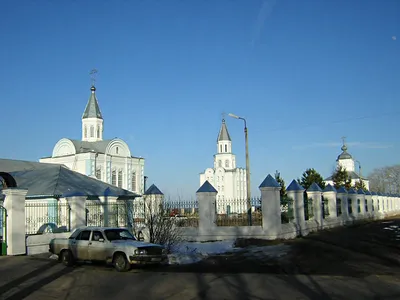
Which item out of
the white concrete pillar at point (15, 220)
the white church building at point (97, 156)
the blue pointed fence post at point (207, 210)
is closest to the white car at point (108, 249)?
the white concrete pillar at point (15, 220)

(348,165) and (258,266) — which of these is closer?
(258,266)

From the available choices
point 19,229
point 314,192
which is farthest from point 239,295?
point 314,192

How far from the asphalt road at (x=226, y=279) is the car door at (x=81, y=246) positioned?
1.32ft

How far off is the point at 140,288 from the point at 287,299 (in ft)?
11.1

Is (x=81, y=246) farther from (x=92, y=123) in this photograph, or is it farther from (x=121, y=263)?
(x=92, y=123)

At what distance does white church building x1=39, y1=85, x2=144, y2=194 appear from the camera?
5829 centimetres

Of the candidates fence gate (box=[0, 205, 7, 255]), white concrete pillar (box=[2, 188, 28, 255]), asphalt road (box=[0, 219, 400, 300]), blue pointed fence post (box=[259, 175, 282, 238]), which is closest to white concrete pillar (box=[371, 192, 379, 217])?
blue pointed fence post (box=[259, 175, 282, 238])

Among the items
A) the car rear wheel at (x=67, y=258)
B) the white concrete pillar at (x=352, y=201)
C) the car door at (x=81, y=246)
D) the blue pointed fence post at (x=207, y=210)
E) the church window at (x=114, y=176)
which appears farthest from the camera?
the church window at (x=114, y=176)

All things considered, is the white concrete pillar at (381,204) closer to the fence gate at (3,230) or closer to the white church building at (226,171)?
the fence gate at (3,230)

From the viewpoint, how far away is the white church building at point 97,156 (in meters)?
58.3

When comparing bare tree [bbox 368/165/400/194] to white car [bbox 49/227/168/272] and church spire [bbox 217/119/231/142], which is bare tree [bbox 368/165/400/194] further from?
white car [bbox 49/227/168/272]

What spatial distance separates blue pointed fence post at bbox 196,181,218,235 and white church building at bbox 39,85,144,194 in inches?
1493

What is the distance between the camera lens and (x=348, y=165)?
76.6 m

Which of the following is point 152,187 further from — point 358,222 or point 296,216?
point 358,222
